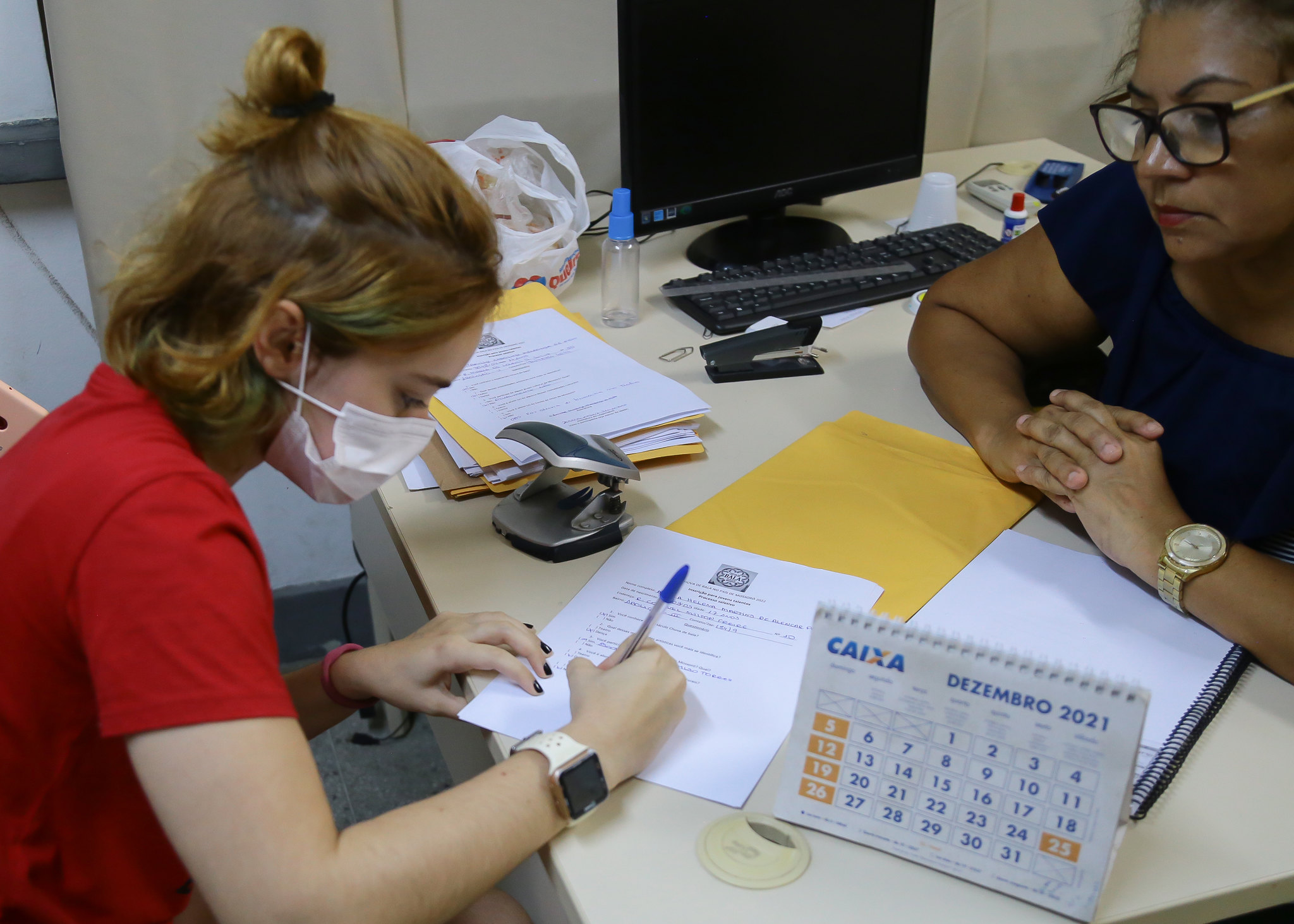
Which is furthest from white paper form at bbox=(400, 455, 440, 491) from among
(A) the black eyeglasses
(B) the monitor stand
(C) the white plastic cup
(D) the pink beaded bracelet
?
(C) the white plastic cup

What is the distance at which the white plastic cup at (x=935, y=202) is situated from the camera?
1692 mm


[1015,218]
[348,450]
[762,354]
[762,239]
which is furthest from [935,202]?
[348,450]

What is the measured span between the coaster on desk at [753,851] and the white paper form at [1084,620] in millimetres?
244

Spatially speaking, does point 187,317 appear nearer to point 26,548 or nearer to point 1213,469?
point 26,548

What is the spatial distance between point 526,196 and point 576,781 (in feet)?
3.45

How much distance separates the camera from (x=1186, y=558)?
2.99 feet

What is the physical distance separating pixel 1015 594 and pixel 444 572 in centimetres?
53

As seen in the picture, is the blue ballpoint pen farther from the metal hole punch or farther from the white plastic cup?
the white plastic cup

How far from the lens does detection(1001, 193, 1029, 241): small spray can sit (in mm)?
1627

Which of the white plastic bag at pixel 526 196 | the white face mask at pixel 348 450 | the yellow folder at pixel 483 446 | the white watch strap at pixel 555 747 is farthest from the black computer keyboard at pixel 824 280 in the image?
the white watch strap at pixel 555 747

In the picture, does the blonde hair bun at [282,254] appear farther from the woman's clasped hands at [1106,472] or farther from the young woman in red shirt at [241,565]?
the woman's clasped hands at [1106,472]

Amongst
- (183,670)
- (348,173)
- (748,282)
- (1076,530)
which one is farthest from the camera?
(748,282)

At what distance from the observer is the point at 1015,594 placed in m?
0.94

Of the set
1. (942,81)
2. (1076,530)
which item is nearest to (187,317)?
(1076,530)
